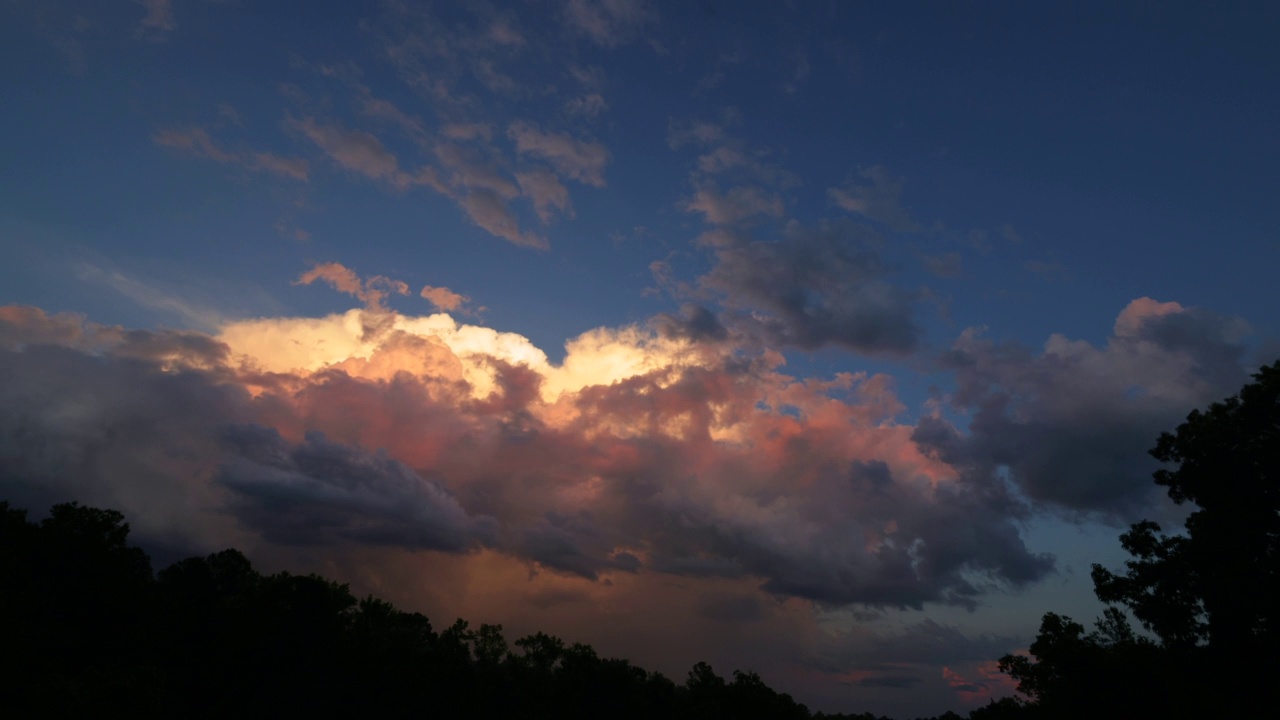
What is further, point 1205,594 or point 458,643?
point 458,643

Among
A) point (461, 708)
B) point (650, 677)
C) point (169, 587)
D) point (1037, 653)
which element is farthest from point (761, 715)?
point (169, 587)

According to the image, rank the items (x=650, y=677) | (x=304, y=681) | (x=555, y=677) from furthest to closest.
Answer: (x=650, y=677) < (x=555, y=677) < (x=304, y=681)

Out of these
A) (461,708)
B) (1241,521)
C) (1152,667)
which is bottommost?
(461,708)

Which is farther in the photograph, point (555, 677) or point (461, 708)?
A: point (555, 677)

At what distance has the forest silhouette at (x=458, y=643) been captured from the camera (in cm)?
3828

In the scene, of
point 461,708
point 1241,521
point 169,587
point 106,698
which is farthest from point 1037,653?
point 169,587

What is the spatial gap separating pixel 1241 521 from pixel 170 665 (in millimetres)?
84593

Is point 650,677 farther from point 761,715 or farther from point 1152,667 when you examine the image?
point 1152,667

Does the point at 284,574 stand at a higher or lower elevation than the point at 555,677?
higher

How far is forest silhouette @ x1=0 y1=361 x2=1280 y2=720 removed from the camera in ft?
126

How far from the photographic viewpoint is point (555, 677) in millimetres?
109812

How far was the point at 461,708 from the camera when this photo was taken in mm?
87438

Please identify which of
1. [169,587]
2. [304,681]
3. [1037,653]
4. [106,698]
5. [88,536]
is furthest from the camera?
[169,587]

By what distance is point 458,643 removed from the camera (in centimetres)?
11038
